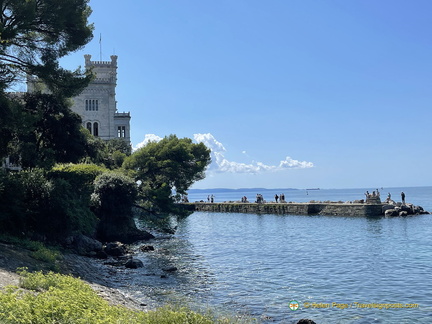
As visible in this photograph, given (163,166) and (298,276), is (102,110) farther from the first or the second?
(298,276)

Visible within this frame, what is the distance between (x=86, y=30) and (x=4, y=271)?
1822 cm

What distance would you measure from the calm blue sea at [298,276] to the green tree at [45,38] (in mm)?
12119

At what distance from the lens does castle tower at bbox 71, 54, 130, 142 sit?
84750mm

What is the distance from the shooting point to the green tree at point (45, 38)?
23.0 meters

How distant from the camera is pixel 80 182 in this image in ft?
101

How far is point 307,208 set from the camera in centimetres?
6462

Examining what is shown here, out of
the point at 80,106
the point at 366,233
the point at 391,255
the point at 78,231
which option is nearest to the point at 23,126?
the point at 78,231

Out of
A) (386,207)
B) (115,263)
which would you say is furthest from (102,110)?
(115,263)

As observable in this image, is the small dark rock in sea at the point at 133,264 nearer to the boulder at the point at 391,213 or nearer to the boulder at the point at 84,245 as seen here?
the boulder at the point at 84,245

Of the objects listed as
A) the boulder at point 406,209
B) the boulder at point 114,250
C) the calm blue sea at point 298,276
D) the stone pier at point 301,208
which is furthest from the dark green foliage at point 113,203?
the boulder at point 406,209

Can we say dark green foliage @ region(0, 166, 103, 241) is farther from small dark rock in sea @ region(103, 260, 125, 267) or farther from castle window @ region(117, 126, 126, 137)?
castle window @ region(117, 126, 126, 137)

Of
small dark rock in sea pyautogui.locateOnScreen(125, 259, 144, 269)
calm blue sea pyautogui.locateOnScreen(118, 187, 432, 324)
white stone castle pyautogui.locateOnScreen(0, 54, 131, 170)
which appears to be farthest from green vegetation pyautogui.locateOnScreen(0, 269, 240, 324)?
white stone castle pyautogui.locateOnScreen(0, 54, 131, 170)

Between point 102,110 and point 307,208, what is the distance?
1784 inches

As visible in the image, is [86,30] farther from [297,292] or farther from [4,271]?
[297,292]
